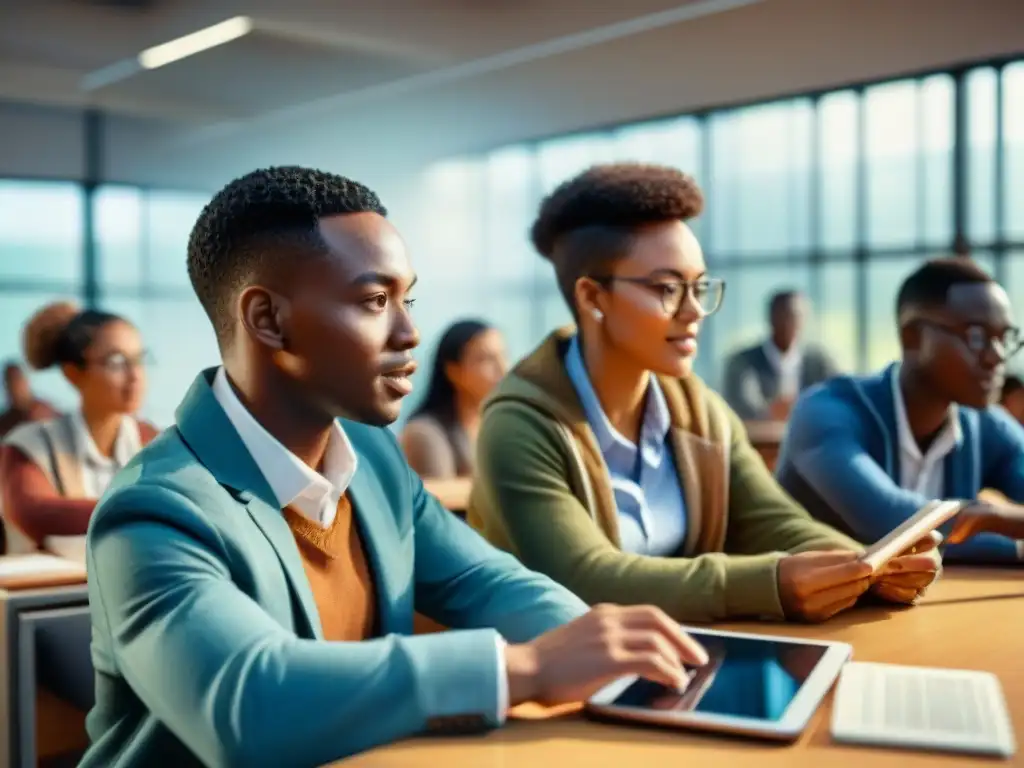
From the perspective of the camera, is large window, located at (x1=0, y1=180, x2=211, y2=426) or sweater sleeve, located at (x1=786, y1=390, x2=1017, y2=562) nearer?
sweater sleeve, located at (x1=786, y1=390, x2=1017, y2=562)

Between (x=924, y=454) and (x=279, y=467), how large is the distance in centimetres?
176

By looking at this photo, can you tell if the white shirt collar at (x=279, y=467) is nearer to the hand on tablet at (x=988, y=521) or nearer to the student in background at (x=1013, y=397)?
the hand on tablet at (x=988, y=521)

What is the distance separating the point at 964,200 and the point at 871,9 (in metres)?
→ 1.61

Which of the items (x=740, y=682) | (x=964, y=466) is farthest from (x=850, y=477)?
(x=740, y=682)

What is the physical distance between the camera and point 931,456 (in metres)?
2.66

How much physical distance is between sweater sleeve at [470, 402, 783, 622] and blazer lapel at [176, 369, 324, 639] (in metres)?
0.58

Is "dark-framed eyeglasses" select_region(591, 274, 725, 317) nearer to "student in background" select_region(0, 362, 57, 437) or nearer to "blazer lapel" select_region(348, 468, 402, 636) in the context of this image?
"blazer lapel" select_region(348, 468, 402, 636)

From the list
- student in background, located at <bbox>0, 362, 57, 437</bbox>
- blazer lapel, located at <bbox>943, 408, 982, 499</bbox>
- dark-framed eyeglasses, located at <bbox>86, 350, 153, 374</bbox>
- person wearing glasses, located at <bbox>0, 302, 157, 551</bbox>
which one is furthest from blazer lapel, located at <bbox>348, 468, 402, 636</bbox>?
student in background, located at <bbox>0, 362, 57, 437</bbox>

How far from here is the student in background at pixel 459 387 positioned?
15.4 feet

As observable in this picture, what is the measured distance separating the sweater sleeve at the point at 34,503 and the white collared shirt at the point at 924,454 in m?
2.14

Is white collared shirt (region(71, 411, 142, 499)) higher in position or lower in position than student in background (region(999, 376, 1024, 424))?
lower

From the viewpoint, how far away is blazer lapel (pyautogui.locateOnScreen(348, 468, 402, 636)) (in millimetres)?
1522

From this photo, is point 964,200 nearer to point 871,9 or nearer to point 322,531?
point 871,9

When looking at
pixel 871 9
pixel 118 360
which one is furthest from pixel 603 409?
pixel 871 9
